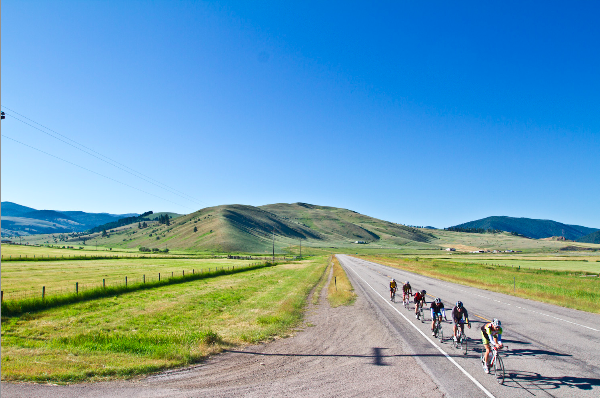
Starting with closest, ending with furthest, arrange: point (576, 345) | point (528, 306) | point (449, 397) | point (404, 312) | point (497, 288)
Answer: point (449, 397) → point (576, 345) → point (404, 312) → point (528, 306) → point (497, 288)

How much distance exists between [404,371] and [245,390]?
5.89 metres

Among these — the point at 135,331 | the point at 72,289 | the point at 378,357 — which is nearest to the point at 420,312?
the point at 378,357

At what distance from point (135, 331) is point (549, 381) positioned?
20311 mm

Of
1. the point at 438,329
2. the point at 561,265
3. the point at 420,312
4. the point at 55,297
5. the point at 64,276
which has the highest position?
the point at 438,329

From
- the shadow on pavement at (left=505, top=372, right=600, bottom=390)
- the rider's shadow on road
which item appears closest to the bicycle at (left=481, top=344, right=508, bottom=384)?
the shadow on pavement at (left=505, top=372, right=600, bottom=390)

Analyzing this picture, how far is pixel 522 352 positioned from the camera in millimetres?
15578

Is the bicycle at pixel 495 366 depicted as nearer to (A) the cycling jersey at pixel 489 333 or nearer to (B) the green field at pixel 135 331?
(A) the cycling jersey at pixel 489 333

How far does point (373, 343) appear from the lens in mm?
17328

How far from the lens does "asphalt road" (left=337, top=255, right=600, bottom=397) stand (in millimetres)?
11797

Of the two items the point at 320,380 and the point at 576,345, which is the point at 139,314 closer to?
the point at 320,380

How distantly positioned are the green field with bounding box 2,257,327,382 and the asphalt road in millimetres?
7786

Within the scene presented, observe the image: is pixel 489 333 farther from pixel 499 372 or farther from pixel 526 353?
pixel 526 353

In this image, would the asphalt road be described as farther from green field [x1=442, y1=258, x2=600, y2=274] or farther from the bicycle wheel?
green field [x1=442, y1=258, x2=600, y2=274]

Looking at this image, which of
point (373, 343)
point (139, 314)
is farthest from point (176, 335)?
point (373, 343)
